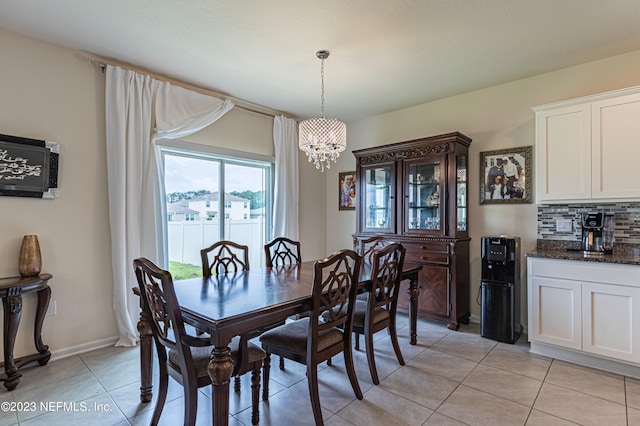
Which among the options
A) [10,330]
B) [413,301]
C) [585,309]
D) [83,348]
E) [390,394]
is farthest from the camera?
[413,301]

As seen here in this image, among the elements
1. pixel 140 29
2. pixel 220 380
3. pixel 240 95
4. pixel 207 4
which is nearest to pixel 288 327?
pixel 220 380

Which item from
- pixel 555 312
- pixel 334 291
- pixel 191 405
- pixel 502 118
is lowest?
pixel 191 405

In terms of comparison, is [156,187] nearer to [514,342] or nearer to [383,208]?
[383,208]

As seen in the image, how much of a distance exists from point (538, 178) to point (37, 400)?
4.33 m

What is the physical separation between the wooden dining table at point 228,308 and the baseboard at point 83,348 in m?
1.16

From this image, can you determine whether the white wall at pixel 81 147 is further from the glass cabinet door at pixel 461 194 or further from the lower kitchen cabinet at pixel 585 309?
the lower kitchen cabinet at pixel 585 309

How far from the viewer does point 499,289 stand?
3049 mm

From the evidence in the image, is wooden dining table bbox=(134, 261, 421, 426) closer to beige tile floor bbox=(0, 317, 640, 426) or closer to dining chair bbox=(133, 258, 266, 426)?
dining chair bbox=(133, 258, 266, 426)

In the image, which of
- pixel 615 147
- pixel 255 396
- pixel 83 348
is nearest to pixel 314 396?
pixel 255 396

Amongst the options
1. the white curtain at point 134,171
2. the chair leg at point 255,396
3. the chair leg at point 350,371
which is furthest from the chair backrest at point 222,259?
the chair leg at point 350,371

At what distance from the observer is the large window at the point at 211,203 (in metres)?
3.46

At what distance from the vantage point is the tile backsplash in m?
2.73

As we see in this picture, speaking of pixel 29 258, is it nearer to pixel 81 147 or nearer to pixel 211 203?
pixel 81 147

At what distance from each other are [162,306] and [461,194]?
3170 millimetres
